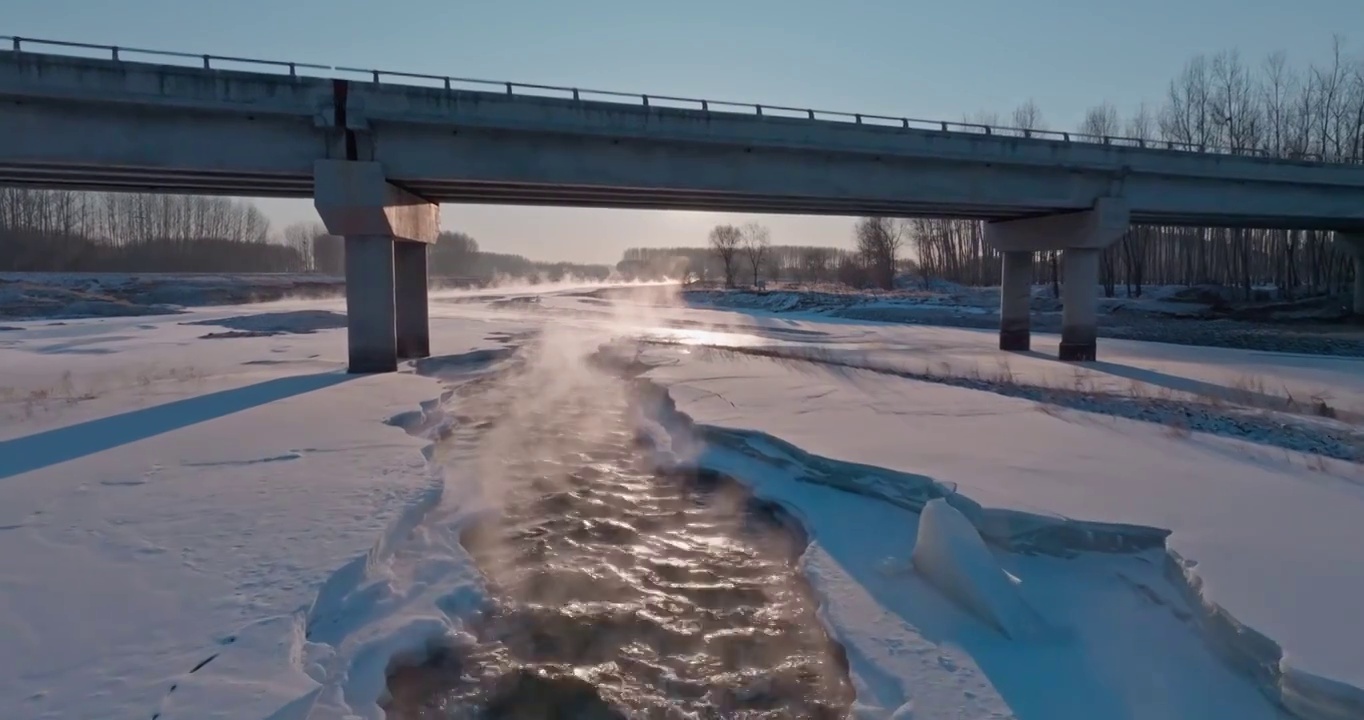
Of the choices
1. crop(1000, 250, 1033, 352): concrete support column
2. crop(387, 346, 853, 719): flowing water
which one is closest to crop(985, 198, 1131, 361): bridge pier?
crop(1000, 250, 1033, 352): concrete support column

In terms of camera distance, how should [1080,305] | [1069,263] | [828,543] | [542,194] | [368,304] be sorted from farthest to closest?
[1069,263]
[1080,305]
[542,194]
[368,304]
[828,543]

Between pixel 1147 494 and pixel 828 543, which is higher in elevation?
pixel 1147 494

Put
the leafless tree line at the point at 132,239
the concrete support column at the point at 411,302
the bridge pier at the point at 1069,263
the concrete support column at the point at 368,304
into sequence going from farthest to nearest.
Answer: the leafless tree line at the point at 132,239 → the bridge pier at the point at 1069,263 → the concrete support column at the point at 411,302 → the concrete support column at the point at 368,304

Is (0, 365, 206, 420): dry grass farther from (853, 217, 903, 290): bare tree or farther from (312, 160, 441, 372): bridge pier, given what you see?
(853, 217, 903, 290): bare tree

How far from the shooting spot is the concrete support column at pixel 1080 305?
2642cm

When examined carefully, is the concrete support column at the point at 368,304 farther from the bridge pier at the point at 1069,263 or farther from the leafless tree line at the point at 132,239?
the leafless tree line at the point at 132,239

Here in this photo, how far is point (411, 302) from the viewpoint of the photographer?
24391 millimetres

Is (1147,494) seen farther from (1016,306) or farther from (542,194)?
(1016,306)

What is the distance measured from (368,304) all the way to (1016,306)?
74.9 ft

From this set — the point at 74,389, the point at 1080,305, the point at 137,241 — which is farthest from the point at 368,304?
the point at 137,241

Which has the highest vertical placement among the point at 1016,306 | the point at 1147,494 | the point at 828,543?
the point at 1016,306

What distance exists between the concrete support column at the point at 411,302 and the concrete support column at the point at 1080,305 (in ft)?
69.9

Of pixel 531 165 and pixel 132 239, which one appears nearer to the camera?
pixel 531 165

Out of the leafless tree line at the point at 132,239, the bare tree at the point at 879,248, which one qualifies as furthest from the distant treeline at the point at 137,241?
the bare tree at the point at 879,248
